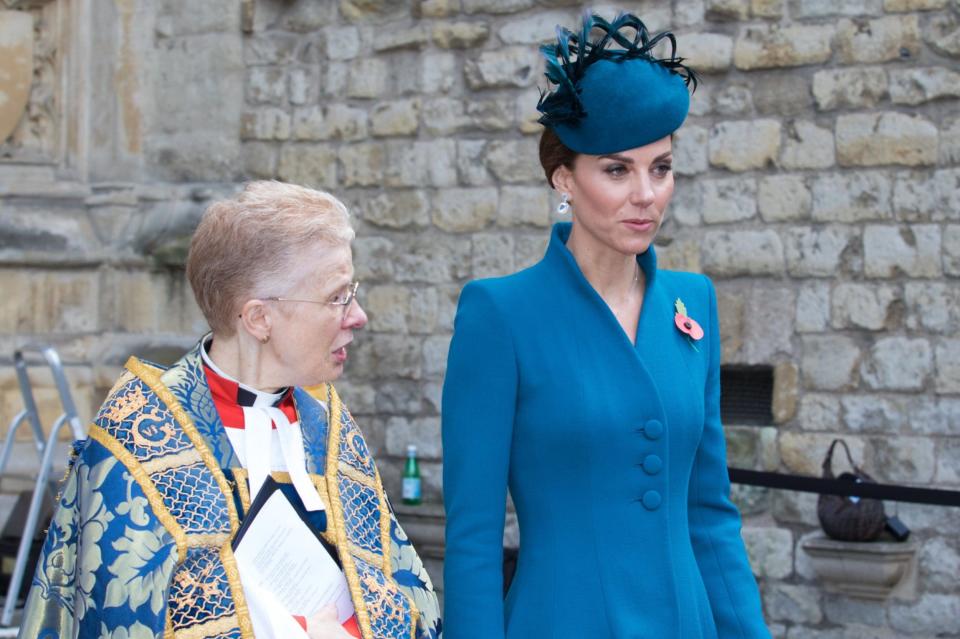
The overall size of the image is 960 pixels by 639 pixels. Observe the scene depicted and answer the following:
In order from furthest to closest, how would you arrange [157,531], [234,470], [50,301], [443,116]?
[50,301]
[443,116]
[234,470]
[157,531]

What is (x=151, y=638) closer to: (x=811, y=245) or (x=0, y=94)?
(x=811, y=245)

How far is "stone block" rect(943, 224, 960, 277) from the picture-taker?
529 cm

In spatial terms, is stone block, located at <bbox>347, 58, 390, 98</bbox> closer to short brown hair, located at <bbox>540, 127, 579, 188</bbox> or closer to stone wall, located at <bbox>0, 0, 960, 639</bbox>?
stone wall, located at <bbox>0, 0, 960, 639</bbox>

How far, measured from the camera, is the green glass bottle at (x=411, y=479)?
632cm

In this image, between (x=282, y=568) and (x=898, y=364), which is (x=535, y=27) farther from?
(x=282, y=568)

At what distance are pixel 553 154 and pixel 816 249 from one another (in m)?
3.31

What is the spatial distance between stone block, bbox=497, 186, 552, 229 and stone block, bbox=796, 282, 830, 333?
1146 mm

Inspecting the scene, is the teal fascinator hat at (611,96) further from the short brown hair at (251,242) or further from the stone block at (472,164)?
the stone block at (472,164)

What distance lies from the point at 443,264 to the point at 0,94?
2.17 meters

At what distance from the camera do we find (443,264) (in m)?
6.35

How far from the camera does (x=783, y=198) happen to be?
220 inches

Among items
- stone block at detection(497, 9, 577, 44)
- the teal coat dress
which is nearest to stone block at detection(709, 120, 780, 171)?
stone block at detection(497, 9, 577, 44)

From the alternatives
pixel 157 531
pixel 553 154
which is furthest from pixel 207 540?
pixel 553 154

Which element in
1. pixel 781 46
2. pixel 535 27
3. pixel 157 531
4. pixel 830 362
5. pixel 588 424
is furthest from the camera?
pixel 535 27
